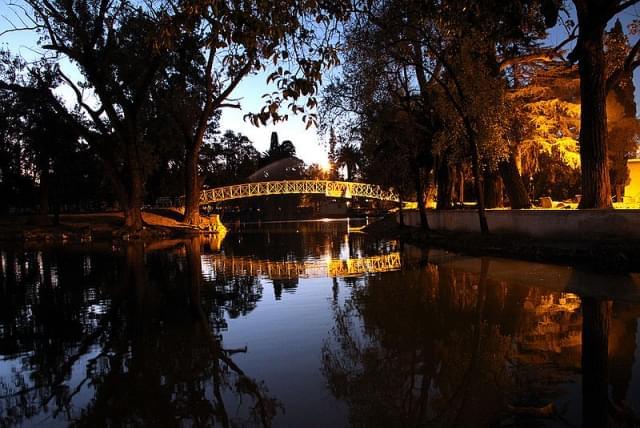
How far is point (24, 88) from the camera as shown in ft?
114

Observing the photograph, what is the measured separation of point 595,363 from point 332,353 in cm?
303

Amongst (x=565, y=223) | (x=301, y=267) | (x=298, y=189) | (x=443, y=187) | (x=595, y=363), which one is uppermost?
(x=298, y=189)

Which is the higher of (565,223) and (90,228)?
(90,228)

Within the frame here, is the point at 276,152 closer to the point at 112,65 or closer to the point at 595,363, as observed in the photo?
the point at 112,65

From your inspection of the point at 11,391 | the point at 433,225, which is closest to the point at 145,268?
the point at 11,391

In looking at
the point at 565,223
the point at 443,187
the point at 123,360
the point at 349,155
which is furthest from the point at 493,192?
the point at 123,360

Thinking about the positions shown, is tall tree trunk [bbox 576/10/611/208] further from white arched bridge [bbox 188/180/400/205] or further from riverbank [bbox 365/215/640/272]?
white arched bridge [bbox 188/180/400/205]

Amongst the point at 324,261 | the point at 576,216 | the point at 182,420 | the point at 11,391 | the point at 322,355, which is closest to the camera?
the point at 182,420

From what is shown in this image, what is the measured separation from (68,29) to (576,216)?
30520mm

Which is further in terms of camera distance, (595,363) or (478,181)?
(478,181)

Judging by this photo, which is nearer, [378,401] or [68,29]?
[378,401]

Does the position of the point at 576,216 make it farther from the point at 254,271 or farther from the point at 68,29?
the point at 68,29

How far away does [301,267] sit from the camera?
1761 cm

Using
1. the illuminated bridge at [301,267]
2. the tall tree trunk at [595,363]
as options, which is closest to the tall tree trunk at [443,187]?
the illuminated bridge at [301,267]
